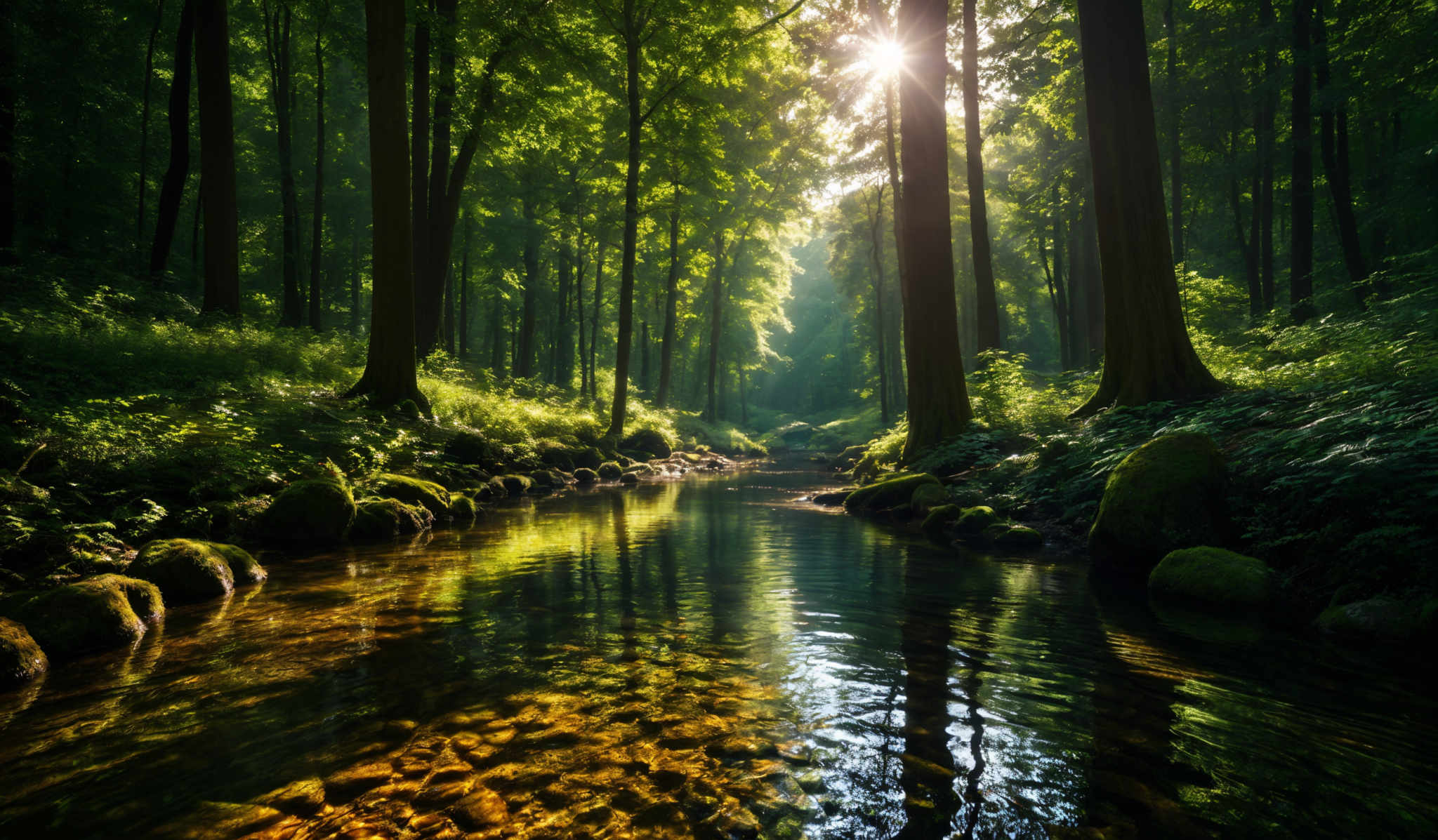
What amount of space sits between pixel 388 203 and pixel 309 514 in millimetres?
5923

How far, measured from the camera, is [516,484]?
12938 millimetres

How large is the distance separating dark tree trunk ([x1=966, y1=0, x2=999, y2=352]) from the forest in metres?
0.29

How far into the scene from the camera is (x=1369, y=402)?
5.34 meters

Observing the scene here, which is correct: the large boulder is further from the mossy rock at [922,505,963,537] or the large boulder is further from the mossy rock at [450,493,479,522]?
the mossy rock at [922,505,963,537]

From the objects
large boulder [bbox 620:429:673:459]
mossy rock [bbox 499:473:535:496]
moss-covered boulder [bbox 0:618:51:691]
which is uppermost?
large boulder [bbox 620:429:673:459]

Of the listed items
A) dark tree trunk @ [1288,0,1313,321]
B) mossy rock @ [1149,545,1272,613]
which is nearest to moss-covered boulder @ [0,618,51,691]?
mossy rock @ [1149,545,1272,613]

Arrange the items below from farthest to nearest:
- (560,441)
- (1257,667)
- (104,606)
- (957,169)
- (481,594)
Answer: (957,169) → (560,441) → (481,594) → (104,606) → (1257,667)

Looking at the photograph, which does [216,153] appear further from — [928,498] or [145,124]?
[928,498]

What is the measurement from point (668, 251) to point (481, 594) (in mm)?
24337

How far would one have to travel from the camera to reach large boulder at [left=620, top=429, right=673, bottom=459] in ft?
69.3

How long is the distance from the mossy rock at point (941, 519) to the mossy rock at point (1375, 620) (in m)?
4.46

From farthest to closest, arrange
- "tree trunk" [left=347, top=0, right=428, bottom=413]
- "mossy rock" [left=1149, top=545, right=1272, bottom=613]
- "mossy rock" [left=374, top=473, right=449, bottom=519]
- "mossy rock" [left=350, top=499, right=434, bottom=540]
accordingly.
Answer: "tree trunk" [left=347, top=0, right=428, bottom=413] < "mossy rock" [left=374, top=473, right=449, bottom=519] < "mossy rock" [left=350, top=499, right=434, bottom=540] < "mossy rock" [left=1149, top=545, right=1272, bottom=613]

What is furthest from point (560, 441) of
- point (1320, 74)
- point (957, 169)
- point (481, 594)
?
point (1320, 74)

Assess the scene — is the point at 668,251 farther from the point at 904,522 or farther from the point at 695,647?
the point at 695,647
